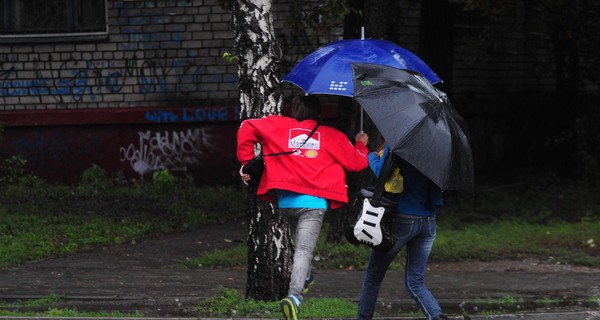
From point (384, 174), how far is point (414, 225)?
0.38 metres

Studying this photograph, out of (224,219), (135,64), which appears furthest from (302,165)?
(135,64)

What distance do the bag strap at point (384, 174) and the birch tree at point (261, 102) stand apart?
154cm

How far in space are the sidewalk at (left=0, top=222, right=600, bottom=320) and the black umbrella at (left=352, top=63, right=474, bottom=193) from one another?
149 centimetres

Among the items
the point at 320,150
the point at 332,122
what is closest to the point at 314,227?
the point at 320,150

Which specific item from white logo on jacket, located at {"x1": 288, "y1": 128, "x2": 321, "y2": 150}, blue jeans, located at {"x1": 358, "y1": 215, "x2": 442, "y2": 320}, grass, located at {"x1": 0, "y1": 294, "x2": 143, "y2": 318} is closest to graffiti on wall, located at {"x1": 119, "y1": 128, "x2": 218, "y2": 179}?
grass, located at {"x1": 0, "y1": 294, "x2": 143, "y2": 318}

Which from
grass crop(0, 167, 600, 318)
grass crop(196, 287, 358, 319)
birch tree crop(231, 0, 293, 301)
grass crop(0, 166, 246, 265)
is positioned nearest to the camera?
grass crop(196, 287, 358, 319)

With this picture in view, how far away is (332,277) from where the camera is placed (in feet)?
29.2

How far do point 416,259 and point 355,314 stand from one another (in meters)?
1.06

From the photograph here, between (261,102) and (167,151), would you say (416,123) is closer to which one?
(261,102)

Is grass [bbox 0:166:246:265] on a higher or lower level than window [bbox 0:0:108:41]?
lower

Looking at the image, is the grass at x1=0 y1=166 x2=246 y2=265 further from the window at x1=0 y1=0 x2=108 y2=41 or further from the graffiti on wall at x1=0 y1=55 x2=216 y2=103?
the window at x1=0 y1=0 x2=108 y2=41

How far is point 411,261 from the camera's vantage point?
595 centimetres

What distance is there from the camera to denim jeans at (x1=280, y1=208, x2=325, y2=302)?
237 inches

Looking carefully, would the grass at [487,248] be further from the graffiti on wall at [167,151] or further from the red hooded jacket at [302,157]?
the graffiti on wall at [167,151]
